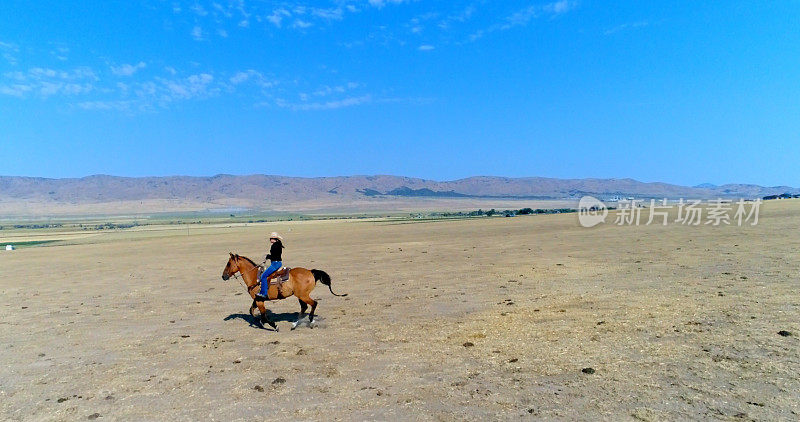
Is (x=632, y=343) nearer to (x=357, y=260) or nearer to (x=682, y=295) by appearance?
(x=682, y=295)

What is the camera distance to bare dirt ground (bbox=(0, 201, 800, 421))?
729 cm

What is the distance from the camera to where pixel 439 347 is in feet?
33.5

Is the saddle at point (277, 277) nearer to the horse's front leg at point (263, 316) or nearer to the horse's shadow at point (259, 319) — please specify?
the horse's front leg at point (263, 316)

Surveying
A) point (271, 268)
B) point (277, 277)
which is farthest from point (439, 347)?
point (271, 268)

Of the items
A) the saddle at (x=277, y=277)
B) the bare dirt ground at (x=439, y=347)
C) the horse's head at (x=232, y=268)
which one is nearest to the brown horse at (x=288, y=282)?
the horse's head at (x=232, y=268)

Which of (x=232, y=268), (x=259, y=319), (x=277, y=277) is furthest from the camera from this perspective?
(x=259, y=319)

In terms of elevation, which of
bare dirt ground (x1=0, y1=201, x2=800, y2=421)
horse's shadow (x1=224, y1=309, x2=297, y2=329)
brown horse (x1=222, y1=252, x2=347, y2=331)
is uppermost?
brown horse (x1=222, y1=252, x2=347, y2=331)

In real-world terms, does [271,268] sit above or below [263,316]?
above

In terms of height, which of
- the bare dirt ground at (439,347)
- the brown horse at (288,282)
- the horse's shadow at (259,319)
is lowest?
the horse's shadow at (259,319)

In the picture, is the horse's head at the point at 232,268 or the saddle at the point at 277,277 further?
the horse's head at the point at 232,268

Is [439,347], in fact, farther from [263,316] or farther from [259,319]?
[259,319]

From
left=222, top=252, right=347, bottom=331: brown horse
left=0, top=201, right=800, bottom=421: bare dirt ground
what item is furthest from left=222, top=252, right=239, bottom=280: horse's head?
left=0, top=201, right=800, bottom=421: bare dirt ground

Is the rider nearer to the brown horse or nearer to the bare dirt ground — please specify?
the brown horse

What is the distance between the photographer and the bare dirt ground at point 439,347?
7.29 meters
